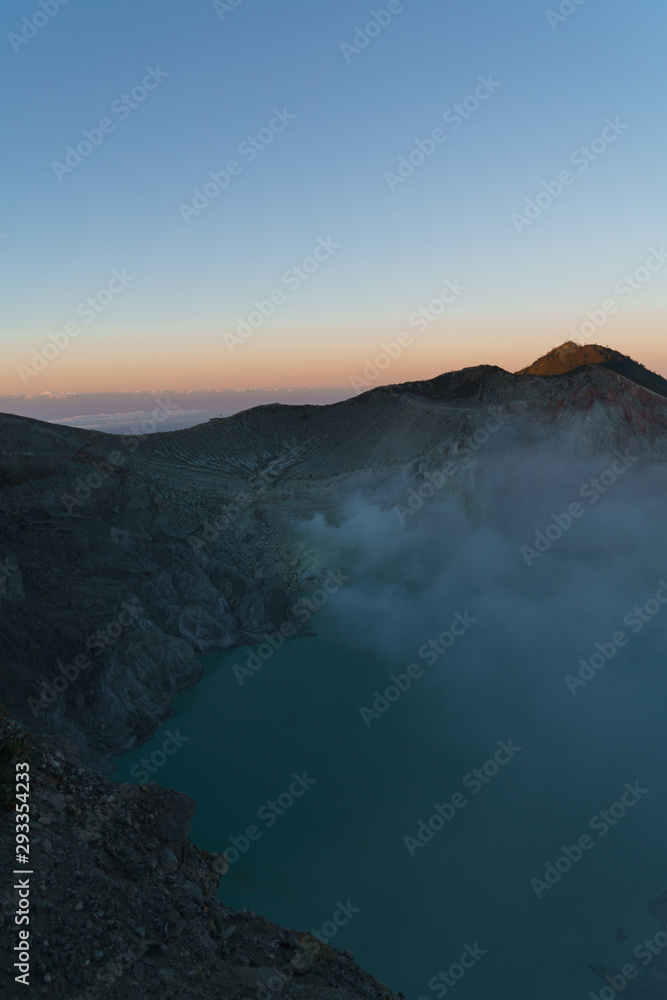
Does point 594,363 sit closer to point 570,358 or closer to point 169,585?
point 570,358

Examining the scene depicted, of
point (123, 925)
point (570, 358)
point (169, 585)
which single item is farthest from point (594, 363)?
point (123, 925)

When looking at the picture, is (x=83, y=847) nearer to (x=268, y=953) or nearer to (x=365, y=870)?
(x=268, y=953)

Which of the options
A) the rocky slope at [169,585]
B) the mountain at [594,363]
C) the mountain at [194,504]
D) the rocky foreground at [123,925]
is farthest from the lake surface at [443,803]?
the mountain at [594,363]

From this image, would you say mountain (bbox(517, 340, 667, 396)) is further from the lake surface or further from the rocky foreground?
the rocky foreground

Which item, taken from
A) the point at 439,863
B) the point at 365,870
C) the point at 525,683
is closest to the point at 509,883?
the point at 439,863

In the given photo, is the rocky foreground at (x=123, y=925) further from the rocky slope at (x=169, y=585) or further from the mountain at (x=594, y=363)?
the mountain at (x=594, y=363)
